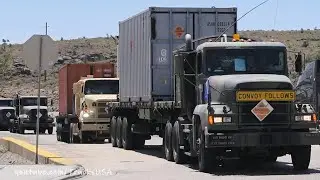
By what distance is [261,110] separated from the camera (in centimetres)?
1648

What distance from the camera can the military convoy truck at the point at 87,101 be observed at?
1238 inches

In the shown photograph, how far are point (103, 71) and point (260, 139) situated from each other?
1870 cm

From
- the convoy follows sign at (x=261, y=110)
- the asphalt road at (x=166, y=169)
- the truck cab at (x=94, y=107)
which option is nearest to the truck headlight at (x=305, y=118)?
the convoy follows sign at (x=261, y=110)

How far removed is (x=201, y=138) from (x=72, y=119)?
17487 mm

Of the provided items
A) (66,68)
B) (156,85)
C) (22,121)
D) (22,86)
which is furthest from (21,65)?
(156,85)

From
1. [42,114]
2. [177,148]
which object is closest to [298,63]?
[177,148]

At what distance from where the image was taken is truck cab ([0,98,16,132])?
52597 millimetres

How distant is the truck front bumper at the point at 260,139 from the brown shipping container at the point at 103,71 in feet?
60.2

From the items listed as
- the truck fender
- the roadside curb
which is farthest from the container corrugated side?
the truck fender

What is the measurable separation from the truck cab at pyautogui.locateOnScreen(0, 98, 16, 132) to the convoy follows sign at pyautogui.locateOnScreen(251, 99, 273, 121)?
37236 millimetres

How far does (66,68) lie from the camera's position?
3525cm

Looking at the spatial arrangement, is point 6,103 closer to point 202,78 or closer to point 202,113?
point 202,78

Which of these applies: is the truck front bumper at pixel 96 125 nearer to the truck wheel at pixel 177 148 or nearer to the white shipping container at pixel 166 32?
the white shipping container at pixel 166 32

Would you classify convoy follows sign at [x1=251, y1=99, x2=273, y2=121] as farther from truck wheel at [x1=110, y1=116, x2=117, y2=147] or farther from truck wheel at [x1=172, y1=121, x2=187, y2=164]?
truck wheel at [x1=110, y1=116, x2=117, y2=147]
